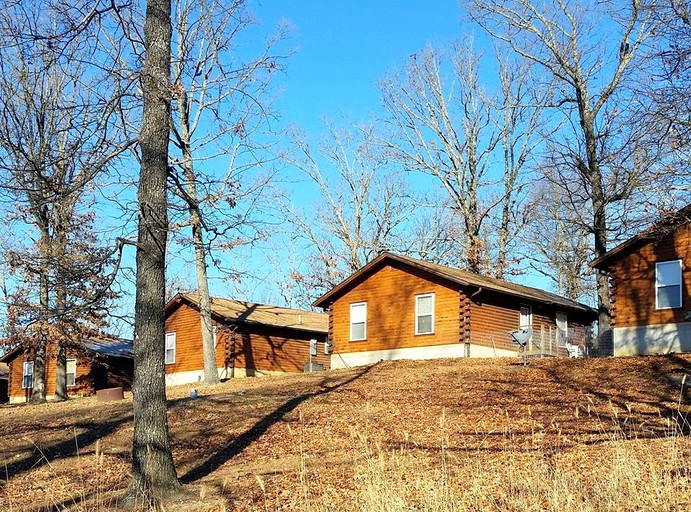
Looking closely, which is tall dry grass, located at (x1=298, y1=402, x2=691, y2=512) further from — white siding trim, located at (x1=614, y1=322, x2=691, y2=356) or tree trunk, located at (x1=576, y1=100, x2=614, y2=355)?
tree trunk, located at (x1=576, y1=100, x2=614, y2=355)

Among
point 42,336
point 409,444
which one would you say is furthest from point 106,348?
point 409,444

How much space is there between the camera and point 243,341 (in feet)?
120

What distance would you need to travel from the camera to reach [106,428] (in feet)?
56.6

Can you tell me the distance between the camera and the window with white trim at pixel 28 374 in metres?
46.2

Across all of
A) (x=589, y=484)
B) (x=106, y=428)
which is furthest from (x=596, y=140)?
(x=589, y=484)

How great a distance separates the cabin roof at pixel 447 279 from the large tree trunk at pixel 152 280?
1856 centimetres

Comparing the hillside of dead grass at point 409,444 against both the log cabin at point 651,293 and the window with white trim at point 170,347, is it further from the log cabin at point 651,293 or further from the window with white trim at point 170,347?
the window with white trim at point 170,347

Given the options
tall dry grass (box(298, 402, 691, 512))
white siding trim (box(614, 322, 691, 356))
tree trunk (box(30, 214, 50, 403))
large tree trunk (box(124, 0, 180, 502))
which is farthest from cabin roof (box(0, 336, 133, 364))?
tall dry grass (box(298, 402, 691, 512))

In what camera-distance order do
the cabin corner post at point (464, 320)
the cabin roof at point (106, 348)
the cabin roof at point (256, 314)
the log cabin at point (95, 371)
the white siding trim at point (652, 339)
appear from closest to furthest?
1. the white siding trim at point (652, 339)
2. the cabin corner post at point (464, 320)
3. the cabin roof at point (256, 314)
4. the cabin roof at point (106, 348)
5. the log cabin at point (95, 371)

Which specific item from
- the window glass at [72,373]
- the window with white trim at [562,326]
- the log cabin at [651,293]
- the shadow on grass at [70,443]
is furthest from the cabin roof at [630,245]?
the window glass at [72,373]

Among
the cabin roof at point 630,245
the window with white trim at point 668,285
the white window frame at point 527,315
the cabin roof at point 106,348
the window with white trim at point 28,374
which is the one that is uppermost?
the cabin roof at point 630,245

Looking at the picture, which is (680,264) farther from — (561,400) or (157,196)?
(157,196)

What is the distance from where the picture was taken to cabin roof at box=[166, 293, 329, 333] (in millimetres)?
36500

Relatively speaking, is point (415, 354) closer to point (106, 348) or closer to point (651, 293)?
point (651, 293)
